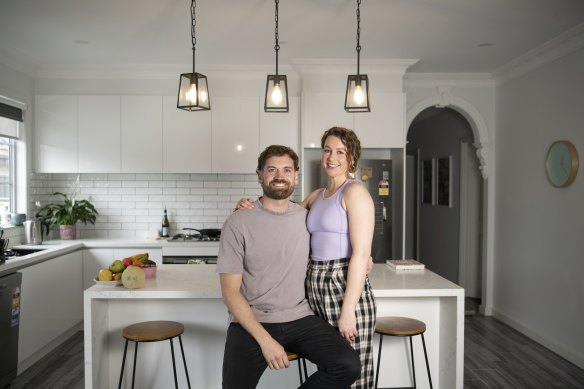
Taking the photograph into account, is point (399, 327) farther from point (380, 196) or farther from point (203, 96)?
point (380, 196)

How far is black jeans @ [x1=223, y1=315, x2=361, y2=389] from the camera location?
220 cm

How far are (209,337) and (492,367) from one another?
2.37 m

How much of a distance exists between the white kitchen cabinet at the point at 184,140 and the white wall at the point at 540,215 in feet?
10.4

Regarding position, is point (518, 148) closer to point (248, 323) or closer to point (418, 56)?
point (418, 56)

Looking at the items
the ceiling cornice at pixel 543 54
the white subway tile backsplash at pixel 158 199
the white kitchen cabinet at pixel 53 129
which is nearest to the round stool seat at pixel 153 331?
the white subway tile backsplash at pixel 158 199

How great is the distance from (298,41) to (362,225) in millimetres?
2669

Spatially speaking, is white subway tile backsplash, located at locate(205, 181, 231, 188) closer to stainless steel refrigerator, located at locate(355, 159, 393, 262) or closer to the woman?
stainless steel refrigerator, located at locate(355, 159, 393, 262)

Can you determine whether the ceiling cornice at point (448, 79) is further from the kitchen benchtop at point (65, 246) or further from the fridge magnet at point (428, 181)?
the kitchen benchtop at point (65, 246)

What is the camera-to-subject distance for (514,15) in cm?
383

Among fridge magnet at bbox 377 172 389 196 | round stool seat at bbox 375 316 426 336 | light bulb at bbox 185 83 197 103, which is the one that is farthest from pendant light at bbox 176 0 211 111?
fridge magnet at bbox 377 172 389 196

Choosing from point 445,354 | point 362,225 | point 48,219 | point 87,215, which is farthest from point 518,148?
point 48,219

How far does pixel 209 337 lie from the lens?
10.5ft

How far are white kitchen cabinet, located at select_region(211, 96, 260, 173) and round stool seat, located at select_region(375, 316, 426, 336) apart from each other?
2745 mm

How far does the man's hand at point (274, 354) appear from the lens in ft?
7.20
